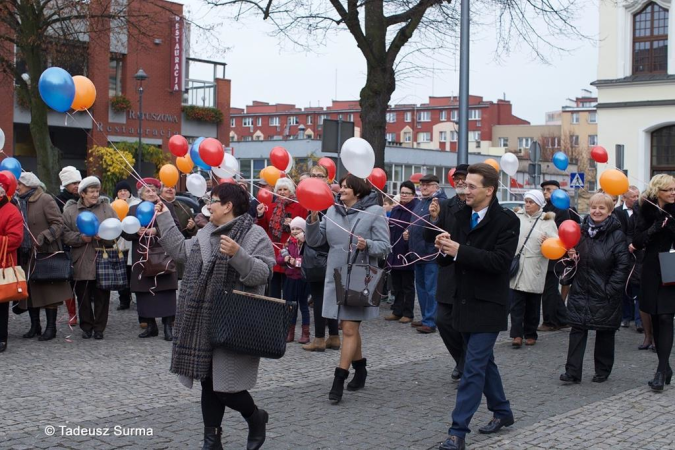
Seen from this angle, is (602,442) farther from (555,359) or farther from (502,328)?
(555,359)

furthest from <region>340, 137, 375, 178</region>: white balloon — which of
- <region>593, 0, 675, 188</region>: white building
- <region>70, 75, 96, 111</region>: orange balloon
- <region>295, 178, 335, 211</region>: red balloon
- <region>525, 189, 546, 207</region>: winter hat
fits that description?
<region>593, 0, 675, 188</region>: white building

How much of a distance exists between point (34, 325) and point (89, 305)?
690 mm

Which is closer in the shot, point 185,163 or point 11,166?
point 11,166

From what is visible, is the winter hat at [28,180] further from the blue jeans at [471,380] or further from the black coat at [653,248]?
the black coat at [653,248]

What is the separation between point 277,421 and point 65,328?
502cm

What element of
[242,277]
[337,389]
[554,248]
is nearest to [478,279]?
[242,277]

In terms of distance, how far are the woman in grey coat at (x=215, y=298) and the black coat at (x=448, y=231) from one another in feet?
5.55

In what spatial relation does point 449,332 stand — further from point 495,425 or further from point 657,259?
point 657,259

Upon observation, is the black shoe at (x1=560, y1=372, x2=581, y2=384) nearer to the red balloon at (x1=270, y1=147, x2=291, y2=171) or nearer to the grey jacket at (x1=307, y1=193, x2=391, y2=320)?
the grey jacket at (x1=307, y1=193, x2=391, y2=320)

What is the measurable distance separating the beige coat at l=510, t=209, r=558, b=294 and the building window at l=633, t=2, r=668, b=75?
25.9m

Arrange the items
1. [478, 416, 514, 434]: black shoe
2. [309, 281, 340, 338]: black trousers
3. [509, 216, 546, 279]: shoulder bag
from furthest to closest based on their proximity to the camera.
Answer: [509, 216, 546, 279]: shoulder bag, [309, 281, 340, 338]: black trousers, [478, 416, 514, 434]: black shoe

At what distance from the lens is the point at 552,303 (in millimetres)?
10992

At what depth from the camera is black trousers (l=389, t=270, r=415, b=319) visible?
454 inches

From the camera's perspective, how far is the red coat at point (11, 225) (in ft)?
28.0
